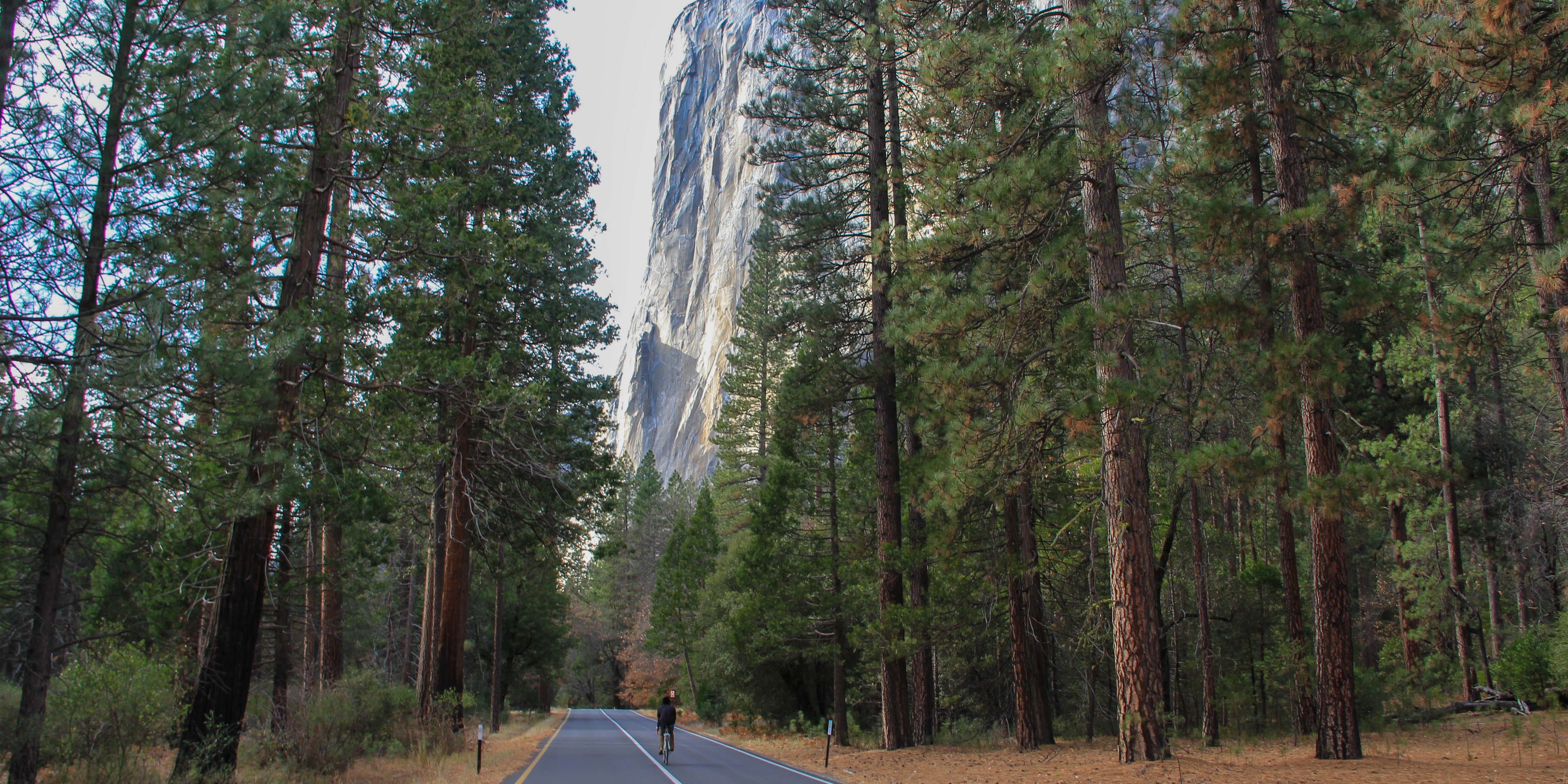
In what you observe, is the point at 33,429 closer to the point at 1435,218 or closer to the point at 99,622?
the point at 99,622

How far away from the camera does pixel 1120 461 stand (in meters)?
9.44

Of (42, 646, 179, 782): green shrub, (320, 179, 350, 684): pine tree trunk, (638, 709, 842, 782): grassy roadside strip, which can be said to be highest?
(320, 179, 350, 684): pine tree trunk

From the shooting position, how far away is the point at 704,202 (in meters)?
115

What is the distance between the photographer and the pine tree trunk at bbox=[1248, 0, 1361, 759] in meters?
9.05

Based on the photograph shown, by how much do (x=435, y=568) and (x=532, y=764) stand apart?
5.48 metres

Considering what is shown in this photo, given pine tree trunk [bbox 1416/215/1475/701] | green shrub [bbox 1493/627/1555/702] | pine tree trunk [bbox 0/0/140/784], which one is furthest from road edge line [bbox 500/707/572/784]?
pine tree trunk [bbox 1416/215/1475/701]

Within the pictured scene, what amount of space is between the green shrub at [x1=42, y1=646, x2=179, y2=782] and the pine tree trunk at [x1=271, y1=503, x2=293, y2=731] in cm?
192

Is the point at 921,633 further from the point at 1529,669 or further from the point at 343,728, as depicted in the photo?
the point at 1529,669

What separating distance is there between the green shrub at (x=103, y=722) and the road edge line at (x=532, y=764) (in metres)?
4.62

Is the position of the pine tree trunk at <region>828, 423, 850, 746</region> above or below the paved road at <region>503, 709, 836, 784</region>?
above

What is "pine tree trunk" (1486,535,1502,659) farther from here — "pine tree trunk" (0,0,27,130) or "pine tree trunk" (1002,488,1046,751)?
"pine tree trunk" (0,0,27,130)

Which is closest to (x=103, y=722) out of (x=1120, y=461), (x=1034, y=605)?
(x=1120, y=461)

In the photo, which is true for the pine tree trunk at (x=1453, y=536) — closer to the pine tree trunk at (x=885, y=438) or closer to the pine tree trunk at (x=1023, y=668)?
the pine tree trunk at (x=1023, y=668)

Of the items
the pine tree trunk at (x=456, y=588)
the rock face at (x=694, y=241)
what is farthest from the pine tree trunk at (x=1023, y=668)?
the rock face at (x=694, y=241)
